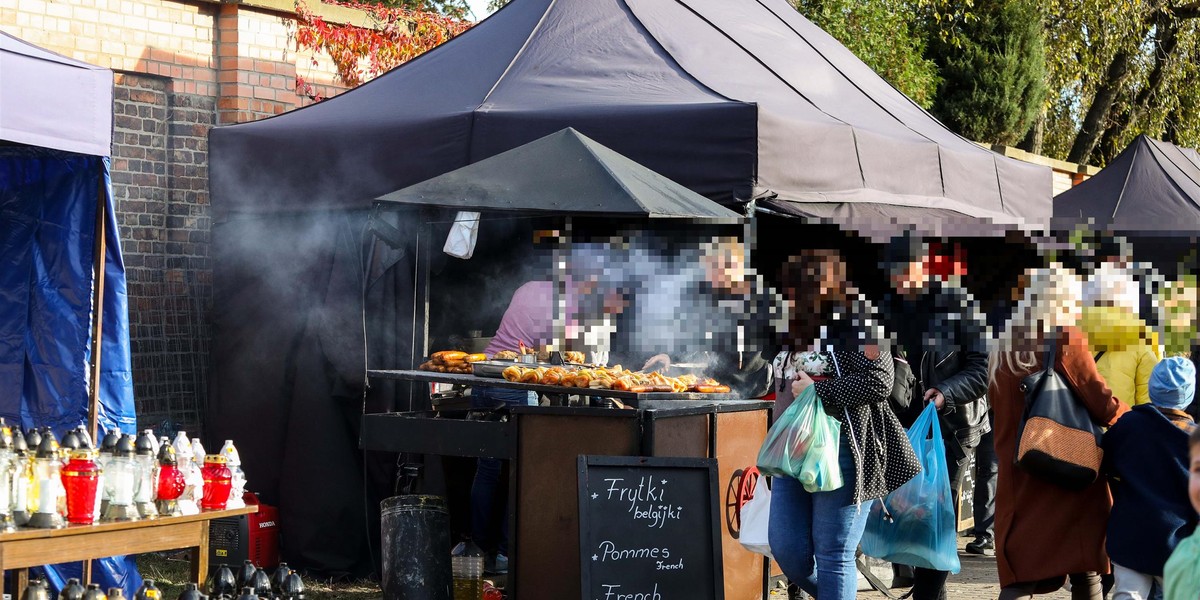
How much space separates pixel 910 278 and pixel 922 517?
3.76 ft

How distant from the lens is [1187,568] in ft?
10.9

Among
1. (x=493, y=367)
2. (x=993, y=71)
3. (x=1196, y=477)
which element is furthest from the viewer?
(x=993, y=71)

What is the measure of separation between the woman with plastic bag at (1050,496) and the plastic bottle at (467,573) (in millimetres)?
2461

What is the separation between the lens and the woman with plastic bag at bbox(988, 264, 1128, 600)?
214 inches

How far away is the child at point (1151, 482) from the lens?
508 cm

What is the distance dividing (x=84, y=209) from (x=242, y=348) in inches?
76.6

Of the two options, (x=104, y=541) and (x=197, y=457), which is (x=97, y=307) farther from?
(x=104, y=541)

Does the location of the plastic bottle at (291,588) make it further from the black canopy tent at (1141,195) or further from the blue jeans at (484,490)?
the black canopy tent at (1141,195)

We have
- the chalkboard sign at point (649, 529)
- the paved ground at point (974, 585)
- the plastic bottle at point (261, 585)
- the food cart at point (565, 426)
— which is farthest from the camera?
the paved ground at point (974, 585)

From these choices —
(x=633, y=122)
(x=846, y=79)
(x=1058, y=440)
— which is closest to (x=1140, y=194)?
(x=846, y=79)

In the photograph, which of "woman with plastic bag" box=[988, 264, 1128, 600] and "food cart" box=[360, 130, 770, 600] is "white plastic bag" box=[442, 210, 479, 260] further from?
"woman with plastic bag" box=[988, 264, 1128, 600]

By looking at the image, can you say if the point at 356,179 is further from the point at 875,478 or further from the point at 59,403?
the point at 875,478

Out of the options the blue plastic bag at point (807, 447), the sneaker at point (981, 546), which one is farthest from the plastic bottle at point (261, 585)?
the sneaker at point (981, 546)

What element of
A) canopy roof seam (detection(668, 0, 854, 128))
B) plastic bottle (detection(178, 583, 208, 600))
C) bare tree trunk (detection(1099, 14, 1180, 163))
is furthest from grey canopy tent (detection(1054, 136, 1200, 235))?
plastic bottle (detection(178, 583, 208, 600))
